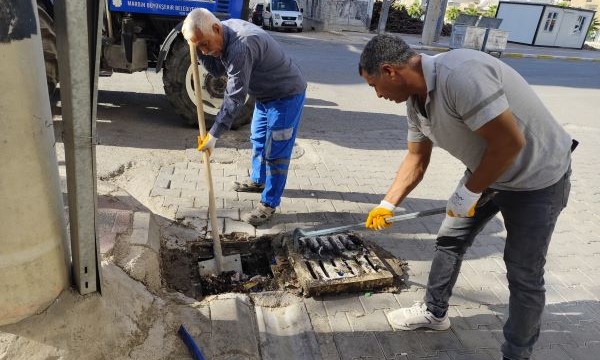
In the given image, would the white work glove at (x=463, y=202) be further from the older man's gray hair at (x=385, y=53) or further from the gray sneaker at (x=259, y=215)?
the gray sneaker at (x=259, y=215)

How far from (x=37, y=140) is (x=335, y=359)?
1.84 m

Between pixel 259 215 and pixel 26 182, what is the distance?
7.27ft

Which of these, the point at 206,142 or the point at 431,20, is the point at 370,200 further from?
the point at 431,20

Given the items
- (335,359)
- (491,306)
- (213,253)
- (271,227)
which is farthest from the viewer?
(271,227)

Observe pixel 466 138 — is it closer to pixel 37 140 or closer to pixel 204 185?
pixel 37 140

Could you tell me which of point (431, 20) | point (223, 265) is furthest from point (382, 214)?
point (431, 20)

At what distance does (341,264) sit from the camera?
3.34 m

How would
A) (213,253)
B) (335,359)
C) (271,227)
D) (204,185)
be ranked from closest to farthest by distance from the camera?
(335,359)
(213,253)
(271,227)
(204,185)

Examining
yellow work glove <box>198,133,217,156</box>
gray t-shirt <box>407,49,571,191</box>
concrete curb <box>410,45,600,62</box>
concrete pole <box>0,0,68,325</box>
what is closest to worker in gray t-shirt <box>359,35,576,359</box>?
gray t-shirt <box>407,49,571,191</box>

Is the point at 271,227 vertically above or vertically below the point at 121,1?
below

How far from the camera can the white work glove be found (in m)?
2.28

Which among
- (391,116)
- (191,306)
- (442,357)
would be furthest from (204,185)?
(391,116)

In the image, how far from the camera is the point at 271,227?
393cm

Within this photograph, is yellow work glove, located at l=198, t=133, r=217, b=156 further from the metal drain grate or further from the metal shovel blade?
the metal drain grate
